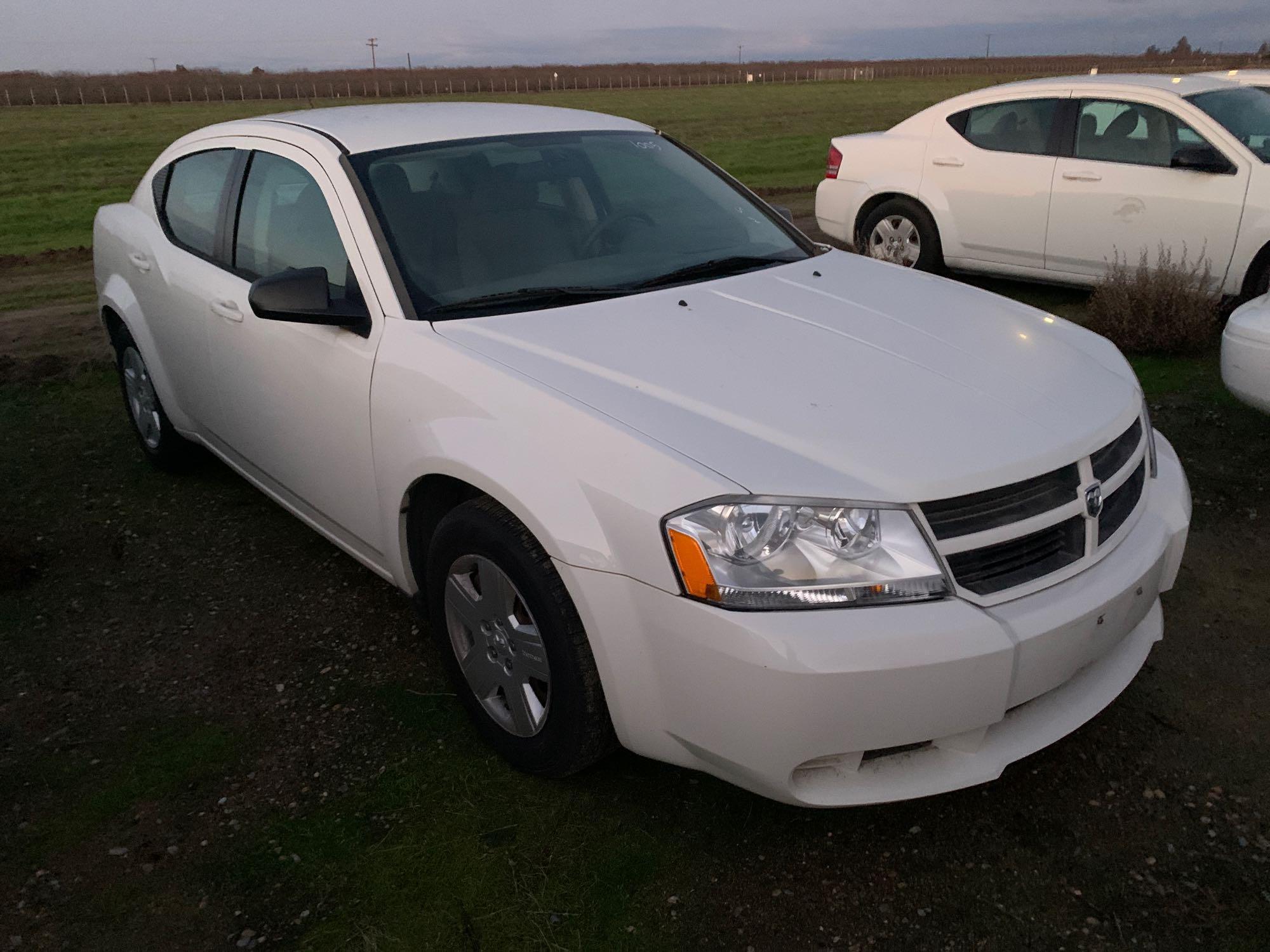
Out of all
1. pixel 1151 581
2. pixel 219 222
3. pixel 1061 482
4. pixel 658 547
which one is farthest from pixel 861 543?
pixel 219 222

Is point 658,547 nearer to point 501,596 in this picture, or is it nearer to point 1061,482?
point 501,596

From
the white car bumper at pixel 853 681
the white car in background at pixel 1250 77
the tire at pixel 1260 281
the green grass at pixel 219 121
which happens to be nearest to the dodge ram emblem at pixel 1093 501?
the white car bumper at pixel 853 681

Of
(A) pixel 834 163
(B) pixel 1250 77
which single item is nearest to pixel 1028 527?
(A) pixel 834 163

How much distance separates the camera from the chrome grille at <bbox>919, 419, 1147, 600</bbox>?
2258mm

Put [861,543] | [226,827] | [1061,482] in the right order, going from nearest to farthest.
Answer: [861,543]
[1061,482]
[226,827]

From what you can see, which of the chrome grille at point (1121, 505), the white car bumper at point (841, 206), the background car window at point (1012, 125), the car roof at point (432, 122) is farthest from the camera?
the white car bumper at point (841, 206)

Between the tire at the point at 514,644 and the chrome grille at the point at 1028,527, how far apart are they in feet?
2.89

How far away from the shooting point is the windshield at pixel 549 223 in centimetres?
317

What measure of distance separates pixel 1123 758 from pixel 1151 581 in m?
0.57

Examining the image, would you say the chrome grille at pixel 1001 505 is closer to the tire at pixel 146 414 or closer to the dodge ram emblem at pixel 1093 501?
the dodge ram emblem at pixel 1093 501

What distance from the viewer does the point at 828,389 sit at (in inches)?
102

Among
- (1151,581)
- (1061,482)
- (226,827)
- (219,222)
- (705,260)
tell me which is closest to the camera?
(1061,482)

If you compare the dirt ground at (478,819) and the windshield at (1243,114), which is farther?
the windshield at (1243,114)

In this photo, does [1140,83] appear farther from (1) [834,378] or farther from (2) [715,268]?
(1) [834,378]
